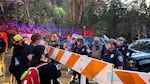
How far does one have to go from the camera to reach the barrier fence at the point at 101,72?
18.4 ft

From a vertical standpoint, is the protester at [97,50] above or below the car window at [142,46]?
above

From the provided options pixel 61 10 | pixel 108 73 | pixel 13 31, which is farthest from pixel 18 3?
pixel 108 73

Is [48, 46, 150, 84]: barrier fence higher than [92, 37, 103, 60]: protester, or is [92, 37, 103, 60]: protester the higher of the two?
[48, 46, 150, 84]: barrier fence

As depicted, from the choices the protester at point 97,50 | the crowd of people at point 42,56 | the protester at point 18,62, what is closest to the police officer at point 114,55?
the crowd of people at point 42,56

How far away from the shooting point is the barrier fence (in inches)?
220

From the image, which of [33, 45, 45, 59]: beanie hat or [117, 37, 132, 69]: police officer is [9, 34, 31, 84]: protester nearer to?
[33, 45, 45, 59]: beanie hat

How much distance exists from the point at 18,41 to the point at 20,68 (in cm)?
106

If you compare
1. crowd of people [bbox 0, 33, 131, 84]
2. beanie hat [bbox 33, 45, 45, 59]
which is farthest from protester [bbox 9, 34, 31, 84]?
beanie hat [bbox 33, 45, 45, 59]

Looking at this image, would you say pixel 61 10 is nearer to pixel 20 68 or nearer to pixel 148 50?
pixel 148 50

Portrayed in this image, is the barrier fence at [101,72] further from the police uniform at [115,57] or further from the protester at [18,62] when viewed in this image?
the protester at [18,62]

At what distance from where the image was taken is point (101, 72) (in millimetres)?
7215

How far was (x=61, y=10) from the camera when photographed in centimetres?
4975

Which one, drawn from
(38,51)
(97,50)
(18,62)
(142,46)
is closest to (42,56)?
(38,51)

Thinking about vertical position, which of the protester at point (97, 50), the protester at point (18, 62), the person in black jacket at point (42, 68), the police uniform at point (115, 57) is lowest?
the protester at point (97, 50)
